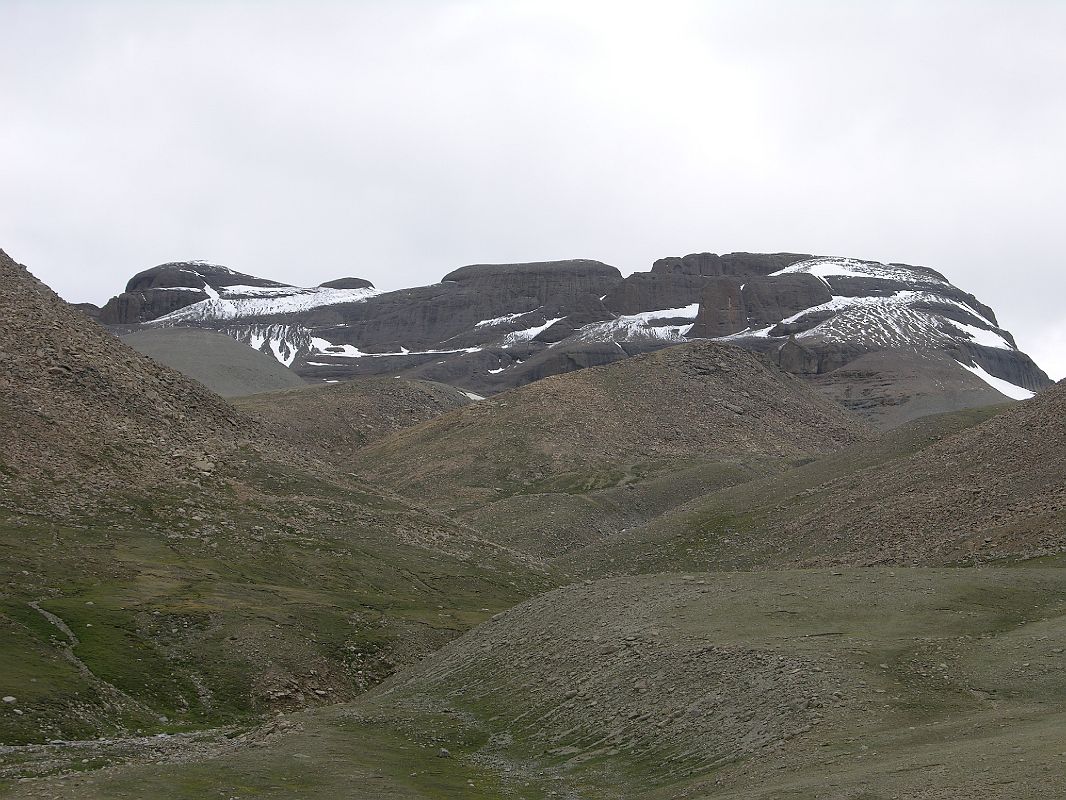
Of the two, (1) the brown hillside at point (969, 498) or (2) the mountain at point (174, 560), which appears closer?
(2) the mountain at point (174, 560)

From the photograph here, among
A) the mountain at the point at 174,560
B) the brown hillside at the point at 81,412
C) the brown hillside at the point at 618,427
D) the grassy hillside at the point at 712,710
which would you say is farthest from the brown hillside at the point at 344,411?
the grassy hillside at the point at 712,710

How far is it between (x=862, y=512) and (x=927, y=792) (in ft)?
198

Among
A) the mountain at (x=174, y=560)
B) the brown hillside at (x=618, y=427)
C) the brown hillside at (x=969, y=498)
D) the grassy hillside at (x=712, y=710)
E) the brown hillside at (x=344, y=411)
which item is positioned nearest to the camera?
the grassy hillside at (x=712, y=710)

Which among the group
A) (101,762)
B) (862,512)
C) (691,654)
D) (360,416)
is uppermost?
(360,416)

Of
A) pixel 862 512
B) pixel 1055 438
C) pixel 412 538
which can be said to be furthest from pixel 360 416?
pixel 1055 438

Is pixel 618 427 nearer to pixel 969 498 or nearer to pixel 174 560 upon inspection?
pixel 969 498

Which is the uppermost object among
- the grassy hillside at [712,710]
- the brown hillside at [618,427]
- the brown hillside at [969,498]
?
the brown hillside at [618,427]

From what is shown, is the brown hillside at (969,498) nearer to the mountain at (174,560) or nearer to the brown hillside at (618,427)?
the mountain at (174,560)

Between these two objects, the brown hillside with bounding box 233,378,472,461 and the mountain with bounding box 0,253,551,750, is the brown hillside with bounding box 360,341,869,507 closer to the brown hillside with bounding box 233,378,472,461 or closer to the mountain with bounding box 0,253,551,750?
the brown hillside with bounding box 233,378,472,461

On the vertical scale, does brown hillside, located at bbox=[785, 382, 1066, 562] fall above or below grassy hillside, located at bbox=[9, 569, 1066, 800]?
above

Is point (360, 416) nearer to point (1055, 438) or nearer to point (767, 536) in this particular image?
point (767, 536)

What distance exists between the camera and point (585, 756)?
1554 inches

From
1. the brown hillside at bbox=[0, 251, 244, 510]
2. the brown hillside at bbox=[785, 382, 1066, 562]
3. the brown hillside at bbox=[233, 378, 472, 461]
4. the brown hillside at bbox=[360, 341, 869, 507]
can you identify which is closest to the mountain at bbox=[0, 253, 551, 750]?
the brown hillside at bbox=[0, 251, 244, 510]

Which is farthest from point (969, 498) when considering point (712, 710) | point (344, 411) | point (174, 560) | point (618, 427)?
point (344, 411)
